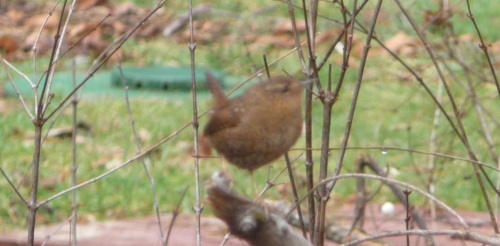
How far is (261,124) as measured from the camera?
2.34 metres

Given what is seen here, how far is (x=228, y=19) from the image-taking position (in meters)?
9.77

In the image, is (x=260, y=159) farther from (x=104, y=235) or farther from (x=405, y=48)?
(x=405, y=48)

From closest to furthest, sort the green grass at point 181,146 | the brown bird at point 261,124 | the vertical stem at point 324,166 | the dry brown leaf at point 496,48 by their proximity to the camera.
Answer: the brown bird at point 261,124
the vertical stem at point 324,166
the green grass at point 181,146
the dry brown leaf at point 496,48

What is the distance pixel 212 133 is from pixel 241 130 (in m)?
0.15

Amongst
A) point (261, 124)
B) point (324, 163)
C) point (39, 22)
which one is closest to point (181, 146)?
point (324, 163)

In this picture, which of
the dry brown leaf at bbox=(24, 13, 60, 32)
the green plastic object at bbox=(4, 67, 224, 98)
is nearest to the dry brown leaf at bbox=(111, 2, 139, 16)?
the dry brown leaf at bbox=(24, 13, 60, 32)

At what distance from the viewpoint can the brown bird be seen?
2.31m

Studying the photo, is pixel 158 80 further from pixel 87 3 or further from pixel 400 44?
pixel 87 3

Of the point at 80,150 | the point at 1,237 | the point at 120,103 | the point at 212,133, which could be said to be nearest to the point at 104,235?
the point at 1,237

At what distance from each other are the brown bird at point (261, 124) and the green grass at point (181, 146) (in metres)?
1.89

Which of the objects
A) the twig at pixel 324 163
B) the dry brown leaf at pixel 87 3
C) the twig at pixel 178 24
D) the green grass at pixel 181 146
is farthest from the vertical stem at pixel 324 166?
the dry brown leaf at pixel 87 3

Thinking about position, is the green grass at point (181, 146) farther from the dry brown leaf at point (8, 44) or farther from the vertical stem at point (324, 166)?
the vertical stem at point (324, 166)

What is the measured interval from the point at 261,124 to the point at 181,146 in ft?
12.9

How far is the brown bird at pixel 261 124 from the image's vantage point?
2311 millimetres
